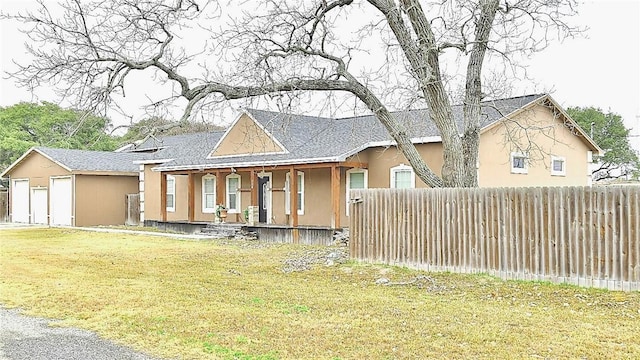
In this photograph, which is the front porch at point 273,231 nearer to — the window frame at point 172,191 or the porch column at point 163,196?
the porch column at point 163,196

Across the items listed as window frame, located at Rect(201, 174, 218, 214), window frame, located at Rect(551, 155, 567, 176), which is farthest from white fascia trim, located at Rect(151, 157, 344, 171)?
window frame, located at Rect(551, 155, 567, 176)

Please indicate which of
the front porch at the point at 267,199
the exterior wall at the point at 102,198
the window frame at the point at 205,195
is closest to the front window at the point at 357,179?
the front porch at the point at 267,199

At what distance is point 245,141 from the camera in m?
23.7

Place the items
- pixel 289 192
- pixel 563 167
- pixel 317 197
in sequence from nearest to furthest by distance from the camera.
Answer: pixel 563 167
pixel 317 197
pixel 289 192

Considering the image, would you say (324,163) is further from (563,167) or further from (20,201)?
(20,201)

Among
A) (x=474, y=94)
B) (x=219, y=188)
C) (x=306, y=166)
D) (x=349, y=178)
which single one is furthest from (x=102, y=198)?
(x=474, y=94)

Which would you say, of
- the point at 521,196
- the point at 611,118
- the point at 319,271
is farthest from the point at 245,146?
the point at 611,118

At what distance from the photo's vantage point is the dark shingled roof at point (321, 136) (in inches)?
760

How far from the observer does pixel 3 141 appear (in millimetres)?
44156

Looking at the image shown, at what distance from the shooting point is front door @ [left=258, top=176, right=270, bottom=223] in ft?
79.2

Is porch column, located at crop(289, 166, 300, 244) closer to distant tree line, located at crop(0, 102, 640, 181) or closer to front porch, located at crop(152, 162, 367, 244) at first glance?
front porch, located at crop(152, 162, 367, 244)

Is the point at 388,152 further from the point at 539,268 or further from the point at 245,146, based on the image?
the point at 539,268

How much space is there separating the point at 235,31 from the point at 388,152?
801cm

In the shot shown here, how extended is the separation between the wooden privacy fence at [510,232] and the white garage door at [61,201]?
1995 centimetres
